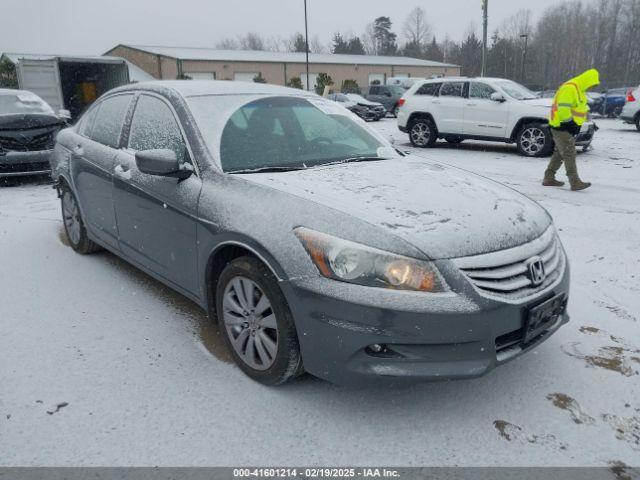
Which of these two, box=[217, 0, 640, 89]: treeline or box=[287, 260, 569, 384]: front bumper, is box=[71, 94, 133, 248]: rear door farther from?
box=[217, 0, 640, 89]: treeline

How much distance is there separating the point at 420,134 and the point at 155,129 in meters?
10.1

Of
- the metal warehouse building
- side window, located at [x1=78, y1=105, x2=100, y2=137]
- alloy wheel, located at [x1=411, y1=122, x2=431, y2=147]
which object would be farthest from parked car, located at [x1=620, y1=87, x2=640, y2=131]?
the metal warehouse building

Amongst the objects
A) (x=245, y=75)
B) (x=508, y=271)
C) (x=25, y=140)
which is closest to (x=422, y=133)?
(x=25, y=140)

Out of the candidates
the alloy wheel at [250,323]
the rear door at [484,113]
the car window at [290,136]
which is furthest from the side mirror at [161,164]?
the rear door at [484,113]

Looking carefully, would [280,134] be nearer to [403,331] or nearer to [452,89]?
[403,331]

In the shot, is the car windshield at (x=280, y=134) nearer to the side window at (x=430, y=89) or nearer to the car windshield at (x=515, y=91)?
the car windshield at (x=515, y=91)

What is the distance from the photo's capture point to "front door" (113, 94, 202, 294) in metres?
3.06

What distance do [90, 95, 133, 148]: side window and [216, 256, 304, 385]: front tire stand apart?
72.6 inches

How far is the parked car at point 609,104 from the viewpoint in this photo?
2252cm

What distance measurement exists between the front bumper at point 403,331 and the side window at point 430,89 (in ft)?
36.2

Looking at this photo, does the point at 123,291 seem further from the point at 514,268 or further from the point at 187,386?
the point at 514,268

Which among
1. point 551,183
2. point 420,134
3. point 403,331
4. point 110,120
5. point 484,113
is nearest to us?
point 403,331

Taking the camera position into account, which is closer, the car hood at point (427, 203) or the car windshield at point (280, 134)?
the car hood at point (427, 203)

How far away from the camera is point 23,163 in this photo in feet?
26.9
